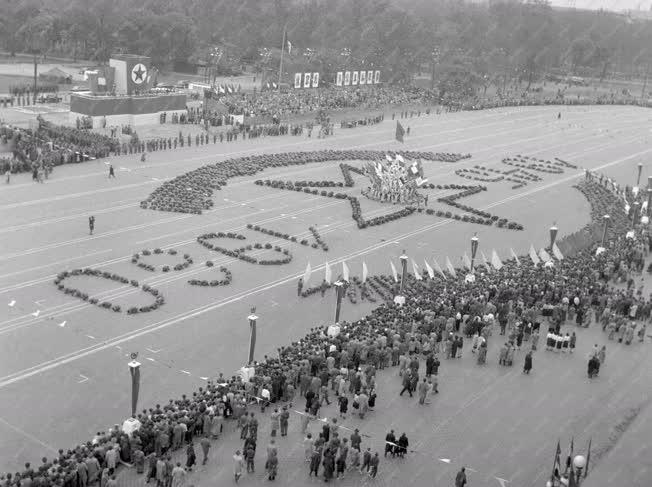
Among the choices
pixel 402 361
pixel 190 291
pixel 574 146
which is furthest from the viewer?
pixel 574 146

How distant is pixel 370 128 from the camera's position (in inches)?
3494

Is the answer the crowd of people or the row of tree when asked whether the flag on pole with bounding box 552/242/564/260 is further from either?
the row of tree

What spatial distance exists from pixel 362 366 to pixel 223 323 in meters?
6.48

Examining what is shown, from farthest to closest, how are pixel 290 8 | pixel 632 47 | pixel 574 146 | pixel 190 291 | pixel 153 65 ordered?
pixel 632 47 < pixel 290 8 < pixel 153 65 < pixel 574 146 < pixel 190 291

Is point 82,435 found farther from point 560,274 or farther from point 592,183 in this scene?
point 592,183

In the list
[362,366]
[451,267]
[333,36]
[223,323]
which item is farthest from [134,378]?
[333,36]

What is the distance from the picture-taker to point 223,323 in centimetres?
3284

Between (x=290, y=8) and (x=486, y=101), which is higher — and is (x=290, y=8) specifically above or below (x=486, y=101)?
above

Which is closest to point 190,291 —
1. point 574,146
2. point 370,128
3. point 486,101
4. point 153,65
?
point 370,128

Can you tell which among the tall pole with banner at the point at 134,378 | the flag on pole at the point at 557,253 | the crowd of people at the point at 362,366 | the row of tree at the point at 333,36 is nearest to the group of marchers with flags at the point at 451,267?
the flag on pole at the point at 557,253

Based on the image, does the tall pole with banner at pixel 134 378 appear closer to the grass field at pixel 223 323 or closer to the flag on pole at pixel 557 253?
the grass field at pixel 223 323

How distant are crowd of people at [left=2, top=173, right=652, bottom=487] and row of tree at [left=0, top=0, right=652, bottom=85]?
7676cm

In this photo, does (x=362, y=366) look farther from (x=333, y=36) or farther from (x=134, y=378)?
(x=333, y=36)

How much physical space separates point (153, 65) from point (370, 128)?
130 ft
